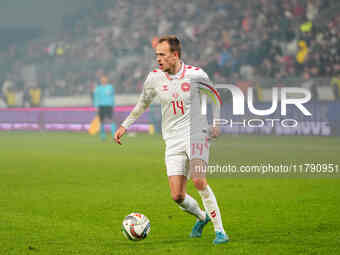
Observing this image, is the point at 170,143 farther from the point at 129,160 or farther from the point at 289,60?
the point at 289,60

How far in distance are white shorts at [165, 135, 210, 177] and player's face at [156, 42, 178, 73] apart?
664mm

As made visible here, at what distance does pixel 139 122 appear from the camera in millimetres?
26688

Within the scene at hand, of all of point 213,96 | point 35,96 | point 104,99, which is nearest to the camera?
point 213,96

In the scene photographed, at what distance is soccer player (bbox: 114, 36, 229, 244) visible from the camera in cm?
581

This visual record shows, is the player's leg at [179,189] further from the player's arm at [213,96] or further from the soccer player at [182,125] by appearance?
the player's arm at [213,96]

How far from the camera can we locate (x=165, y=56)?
5797 millimetres

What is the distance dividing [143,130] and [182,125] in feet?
67.8

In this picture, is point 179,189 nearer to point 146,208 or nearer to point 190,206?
point 190,206

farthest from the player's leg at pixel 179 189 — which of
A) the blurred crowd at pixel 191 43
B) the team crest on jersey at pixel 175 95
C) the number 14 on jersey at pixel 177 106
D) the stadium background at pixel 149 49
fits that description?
the blurred crowd at pixel 191 43

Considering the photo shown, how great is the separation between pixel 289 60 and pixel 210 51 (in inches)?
223

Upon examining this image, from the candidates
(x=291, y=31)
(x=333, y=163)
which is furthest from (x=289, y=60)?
(x=333, y=163)

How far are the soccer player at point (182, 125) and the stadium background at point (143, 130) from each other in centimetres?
44

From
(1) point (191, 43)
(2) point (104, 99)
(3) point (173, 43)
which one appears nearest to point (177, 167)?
(3) point (173, 43)

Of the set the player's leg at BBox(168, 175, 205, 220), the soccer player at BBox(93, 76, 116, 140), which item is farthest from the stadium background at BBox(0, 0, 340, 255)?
the soccer player at BBox(93, 76, 116, 140)
